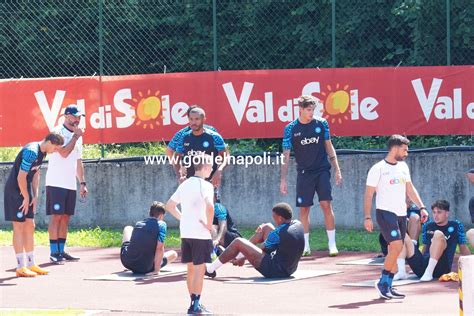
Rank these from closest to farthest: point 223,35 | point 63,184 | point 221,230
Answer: point 221,230, point 63,184, point 223,35

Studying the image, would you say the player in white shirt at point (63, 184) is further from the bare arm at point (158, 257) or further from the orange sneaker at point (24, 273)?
the bare arm at point (158, 257)

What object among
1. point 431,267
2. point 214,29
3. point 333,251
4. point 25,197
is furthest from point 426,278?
point 214,29

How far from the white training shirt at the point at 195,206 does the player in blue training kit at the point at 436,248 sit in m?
2.95

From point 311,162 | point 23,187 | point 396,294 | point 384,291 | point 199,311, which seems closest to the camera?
point 199,311

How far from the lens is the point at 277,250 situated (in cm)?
1350

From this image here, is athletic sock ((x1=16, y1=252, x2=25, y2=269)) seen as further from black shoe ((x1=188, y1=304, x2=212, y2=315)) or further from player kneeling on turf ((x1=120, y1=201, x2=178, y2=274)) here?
black shoe ((x1=188, y1=304, x2=212, y2=315))

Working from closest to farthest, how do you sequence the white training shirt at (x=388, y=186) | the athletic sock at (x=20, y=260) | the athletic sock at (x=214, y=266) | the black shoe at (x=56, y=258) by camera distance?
the white training shirt at (x=388, y=186) < the athletic sock at (x=214, y=266) < the athletic sock at (x=20, y=260) < the black shoe at (x=56, y=258)

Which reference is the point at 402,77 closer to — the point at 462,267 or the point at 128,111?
the point at 128,111

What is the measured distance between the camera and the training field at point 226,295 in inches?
445

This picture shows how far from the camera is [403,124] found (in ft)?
61.4

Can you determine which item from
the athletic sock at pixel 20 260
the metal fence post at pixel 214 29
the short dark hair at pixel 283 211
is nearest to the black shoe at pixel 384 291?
the short dark hair at pixel 283 211

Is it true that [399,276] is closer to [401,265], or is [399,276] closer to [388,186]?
[401,265]

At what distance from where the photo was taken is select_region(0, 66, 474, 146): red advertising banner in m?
18.6

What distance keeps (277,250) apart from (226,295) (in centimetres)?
134
